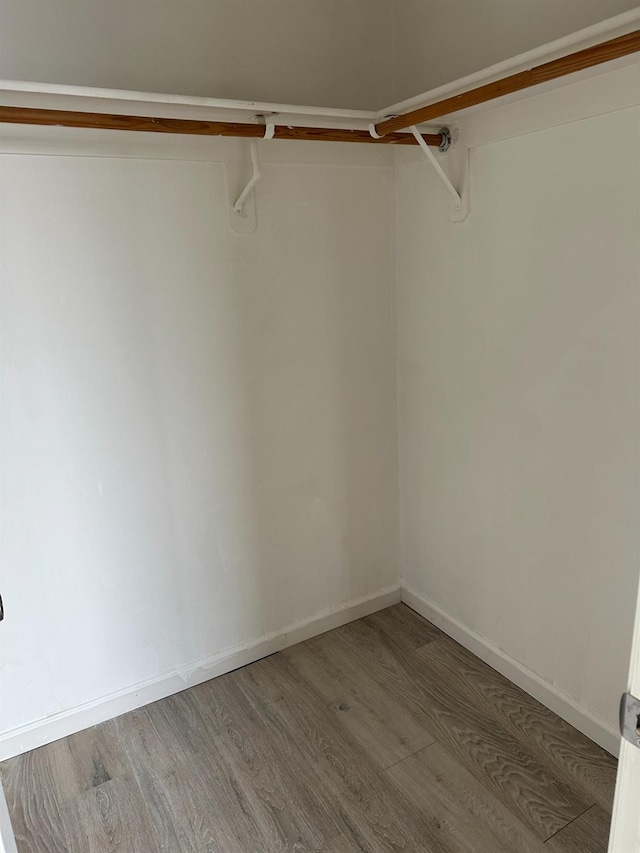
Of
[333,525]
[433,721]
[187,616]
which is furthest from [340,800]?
[333,525]

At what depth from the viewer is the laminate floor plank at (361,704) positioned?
6.13ft

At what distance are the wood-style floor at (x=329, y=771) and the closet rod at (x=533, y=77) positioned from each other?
1.71m

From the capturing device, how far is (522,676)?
6.66 ft

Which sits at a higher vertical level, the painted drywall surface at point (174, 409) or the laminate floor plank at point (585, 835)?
the painted drywall surface at point (174, 409)

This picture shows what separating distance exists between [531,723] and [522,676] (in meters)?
0.15

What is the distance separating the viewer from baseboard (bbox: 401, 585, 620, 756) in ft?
5.91

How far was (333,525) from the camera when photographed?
7.68 feet

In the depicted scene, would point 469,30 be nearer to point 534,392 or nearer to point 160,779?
point 534,392

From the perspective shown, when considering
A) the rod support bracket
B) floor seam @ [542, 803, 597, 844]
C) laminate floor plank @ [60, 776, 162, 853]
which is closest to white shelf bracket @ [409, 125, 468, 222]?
the rod support bracket

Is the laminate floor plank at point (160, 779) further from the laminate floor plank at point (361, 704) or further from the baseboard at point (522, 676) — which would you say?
the baseboard at point (522, 676)

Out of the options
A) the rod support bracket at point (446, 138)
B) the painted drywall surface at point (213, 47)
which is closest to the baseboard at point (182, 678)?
the rod support bracket at point (446, 138)

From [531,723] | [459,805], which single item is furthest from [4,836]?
[531,723]

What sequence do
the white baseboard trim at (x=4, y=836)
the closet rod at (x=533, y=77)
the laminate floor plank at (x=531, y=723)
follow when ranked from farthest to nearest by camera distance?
the laminate floor plank at (x=531, y=723) → the closet rod at (x=533, y=77) → the white baseboard trim at (x=4, y=836)

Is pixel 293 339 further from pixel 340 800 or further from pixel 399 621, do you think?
pixel 340 800
